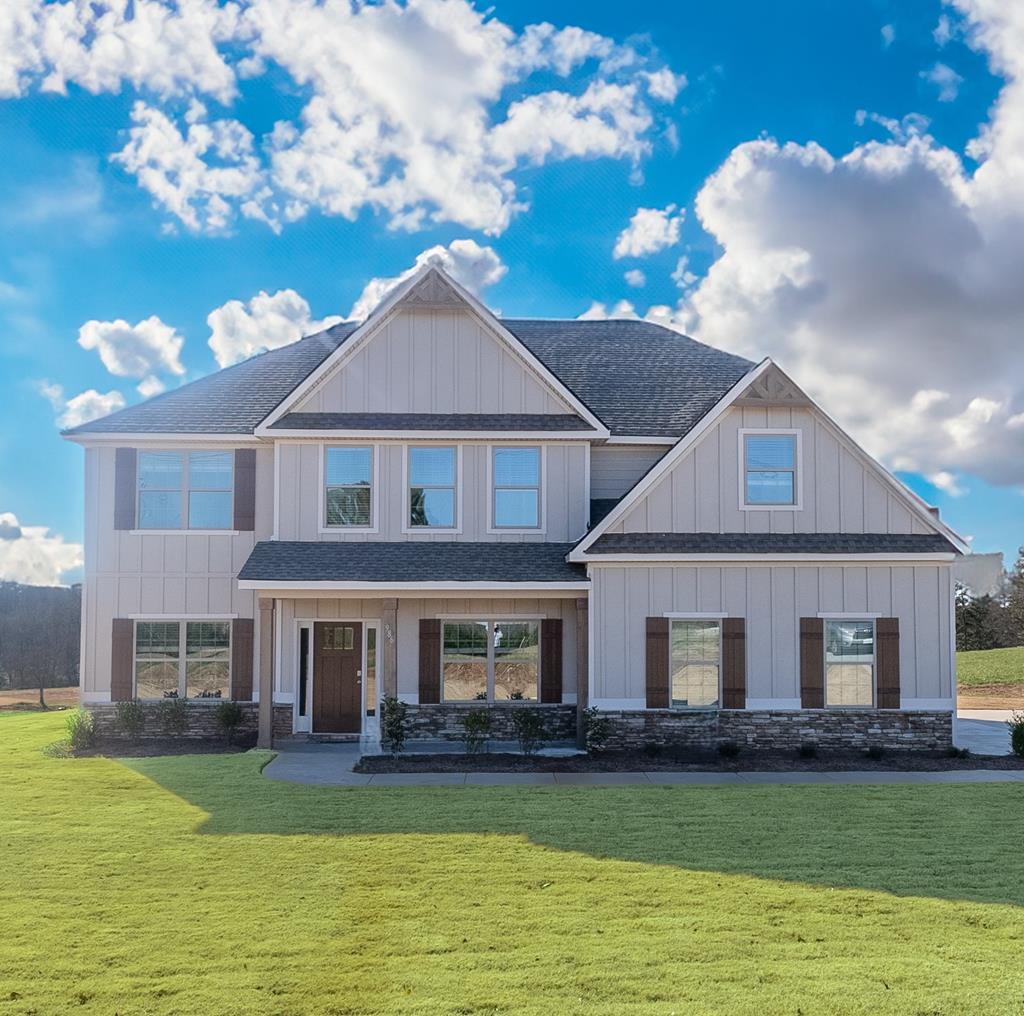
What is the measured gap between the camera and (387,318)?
17125 mm

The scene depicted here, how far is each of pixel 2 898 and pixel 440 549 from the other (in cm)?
967

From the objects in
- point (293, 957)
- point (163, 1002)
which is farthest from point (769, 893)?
point (163, 1002)

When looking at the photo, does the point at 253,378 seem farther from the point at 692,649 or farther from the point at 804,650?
the point at 804,650

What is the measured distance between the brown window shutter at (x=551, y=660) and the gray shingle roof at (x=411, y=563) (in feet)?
4.31

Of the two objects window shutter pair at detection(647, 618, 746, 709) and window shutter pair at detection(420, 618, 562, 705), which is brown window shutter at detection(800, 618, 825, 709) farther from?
window shutter pair at detection(420, 618, 562, 705)

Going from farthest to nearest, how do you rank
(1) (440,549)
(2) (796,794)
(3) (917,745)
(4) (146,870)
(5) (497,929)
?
(1) (440,549), (3) (917,745), (2) (796,794), (4) (146,870), (5) (497,929)

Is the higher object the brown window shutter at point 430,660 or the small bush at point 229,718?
the brown window shutter at point 430,660

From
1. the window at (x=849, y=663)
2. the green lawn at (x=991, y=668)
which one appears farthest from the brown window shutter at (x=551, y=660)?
the green lawn at (x=991, y=668)

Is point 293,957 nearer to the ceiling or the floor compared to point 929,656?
nearer to the floor

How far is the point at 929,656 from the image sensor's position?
51.3 feet

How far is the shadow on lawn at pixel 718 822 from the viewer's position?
8.73 m

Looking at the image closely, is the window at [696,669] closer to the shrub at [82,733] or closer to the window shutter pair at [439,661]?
the window shutter pair at [439,661]

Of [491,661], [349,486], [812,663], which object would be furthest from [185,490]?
[812,663]

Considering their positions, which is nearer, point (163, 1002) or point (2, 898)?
point (163, 1002)
